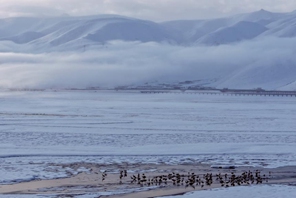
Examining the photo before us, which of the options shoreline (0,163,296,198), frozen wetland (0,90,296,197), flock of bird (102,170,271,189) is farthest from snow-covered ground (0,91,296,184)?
flock of bird (102,170,271,189)

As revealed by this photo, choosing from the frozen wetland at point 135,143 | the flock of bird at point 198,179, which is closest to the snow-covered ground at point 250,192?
the flock of bird at point 198,179

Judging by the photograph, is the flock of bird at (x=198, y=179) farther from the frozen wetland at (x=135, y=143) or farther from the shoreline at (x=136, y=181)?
the frozen wetland at (x=135, y=143)

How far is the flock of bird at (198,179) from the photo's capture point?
17.5 metres

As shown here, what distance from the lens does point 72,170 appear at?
779 inches

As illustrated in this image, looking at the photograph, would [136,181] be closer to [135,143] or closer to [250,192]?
[250,192]

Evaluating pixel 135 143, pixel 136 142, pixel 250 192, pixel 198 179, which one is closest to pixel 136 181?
pixel 198 179

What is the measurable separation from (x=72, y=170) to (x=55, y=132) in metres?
11.3

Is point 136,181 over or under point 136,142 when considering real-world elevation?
under

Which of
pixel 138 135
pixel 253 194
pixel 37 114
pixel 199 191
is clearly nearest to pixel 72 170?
pixel 199 191

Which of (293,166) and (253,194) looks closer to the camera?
(253,194)

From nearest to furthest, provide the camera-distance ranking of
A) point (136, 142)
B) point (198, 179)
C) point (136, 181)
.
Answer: point (136, 181) < point (198, 179) < point (136, 142)

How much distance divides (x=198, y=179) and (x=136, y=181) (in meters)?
1.89

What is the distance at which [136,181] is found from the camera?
18.0 m

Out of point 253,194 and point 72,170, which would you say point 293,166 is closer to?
point 253,194
